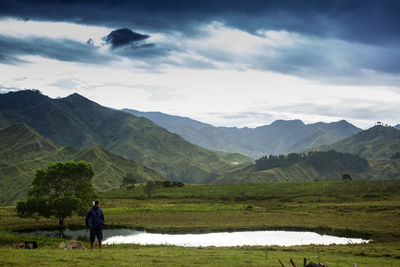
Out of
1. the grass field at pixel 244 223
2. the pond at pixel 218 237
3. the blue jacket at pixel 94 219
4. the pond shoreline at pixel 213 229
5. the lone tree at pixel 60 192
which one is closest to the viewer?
the grass field at pixel 244 223

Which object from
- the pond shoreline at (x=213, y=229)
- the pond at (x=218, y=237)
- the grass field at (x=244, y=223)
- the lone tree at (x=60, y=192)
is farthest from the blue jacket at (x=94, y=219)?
the lone tree at (x=60, y=192)

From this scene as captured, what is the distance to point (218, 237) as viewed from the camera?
225ft

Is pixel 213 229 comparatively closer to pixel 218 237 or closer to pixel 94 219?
pixel 218 237

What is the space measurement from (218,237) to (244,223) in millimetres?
16266

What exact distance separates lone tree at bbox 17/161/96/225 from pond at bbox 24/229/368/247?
5.82 meters

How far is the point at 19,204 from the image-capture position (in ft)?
256

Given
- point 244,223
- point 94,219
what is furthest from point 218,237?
point 94,219

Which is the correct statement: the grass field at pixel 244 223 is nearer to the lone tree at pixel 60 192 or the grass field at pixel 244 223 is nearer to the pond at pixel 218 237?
the lone tree at pixel 60 192

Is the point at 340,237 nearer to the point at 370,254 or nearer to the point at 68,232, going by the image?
the point at 370,254

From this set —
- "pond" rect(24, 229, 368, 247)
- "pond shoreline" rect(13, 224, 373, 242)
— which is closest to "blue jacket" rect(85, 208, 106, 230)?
"pond" rect(24, 229, 368, 247)

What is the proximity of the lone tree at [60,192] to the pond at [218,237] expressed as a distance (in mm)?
5817

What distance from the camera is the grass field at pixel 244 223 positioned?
1253 inches

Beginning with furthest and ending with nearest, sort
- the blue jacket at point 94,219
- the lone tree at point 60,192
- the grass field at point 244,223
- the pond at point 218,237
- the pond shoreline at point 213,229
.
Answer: the lone tree at point 60,192 < the pond shoreline at point 213,229 < the pond at point 218,237 < the blue jacket at point 94,219 < the grass field at point 244,223

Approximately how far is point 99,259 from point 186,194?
139 meters
